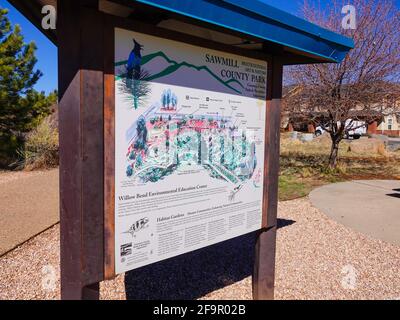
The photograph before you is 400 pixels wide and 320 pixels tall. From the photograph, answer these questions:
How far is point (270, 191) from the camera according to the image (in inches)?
129

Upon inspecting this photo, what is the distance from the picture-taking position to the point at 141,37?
217 centimetres

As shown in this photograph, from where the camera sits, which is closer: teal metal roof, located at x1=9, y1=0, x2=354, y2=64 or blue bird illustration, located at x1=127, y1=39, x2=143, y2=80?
teal metal roof, located at x1=9, y1=0, x2=354, y2=64

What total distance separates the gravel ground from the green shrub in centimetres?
739

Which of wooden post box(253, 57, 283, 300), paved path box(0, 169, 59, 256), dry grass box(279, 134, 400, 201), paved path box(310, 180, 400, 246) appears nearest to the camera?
wooden post box(253, 57, 283, 300)

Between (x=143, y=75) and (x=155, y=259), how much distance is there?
119 cm

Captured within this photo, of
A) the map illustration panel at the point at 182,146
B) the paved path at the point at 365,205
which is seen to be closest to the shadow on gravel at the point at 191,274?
the map illustration panel at the point at 182,146

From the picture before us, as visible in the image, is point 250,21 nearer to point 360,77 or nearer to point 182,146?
point 182,146

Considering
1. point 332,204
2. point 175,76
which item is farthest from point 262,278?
point 332,204

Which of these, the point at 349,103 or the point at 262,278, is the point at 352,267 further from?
the point at 349,103

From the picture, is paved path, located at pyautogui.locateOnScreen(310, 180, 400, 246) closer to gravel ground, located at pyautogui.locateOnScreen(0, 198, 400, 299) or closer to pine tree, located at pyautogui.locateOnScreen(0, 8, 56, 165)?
gravel ground, located at pyautogui.locateOnScreen(0, 198, 400, 299)

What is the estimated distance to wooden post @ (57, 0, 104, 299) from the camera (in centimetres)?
194

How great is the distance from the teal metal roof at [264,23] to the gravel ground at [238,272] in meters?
2.36

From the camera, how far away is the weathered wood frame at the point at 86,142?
1.95m

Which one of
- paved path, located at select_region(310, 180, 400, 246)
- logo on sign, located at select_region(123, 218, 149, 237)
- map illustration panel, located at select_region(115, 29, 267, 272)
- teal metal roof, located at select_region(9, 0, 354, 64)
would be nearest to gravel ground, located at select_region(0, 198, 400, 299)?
paved path, located at select_region(310, 180, 400, 246)
